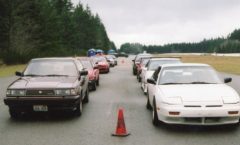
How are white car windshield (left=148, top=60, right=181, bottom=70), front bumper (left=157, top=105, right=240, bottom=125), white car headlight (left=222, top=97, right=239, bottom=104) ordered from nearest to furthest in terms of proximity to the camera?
front bumper (left=157, top=105, right=240, bottom=125) → white car headlight (left=222, top=97, right=239, bottom=104) → white car windshield (left=148, top=60, right=181, bottom=70)

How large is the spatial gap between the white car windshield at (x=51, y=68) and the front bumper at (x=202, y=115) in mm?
3968

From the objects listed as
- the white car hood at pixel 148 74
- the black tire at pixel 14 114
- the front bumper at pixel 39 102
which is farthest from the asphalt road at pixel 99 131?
the white car hood at pixel 148 74

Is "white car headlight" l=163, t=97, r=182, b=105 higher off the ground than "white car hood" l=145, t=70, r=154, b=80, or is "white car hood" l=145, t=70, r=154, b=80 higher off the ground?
"white car headlight" l=163, t=97, r=182, b=105

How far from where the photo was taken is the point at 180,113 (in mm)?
7859

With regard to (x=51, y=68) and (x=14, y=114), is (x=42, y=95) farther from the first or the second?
(x=51, y=68)

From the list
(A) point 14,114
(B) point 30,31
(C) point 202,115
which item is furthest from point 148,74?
(B) point 30,31

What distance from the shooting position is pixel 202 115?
25.4 ft

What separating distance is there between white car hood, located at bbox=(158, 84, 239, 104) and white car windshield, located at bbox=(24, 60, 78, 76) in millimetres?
3125

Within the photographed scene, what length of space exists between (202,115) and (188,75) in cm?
210

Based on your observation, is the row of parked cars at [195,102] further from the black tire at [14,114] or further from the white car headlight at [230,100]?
the black tire at [14,114]

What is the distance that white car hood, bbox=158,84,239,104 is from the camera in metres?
8.03

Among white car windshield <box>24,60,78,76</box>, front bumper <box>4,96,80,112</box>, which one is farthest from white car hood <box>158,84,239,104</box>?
white car windshield <box>24,60,78,76</box>

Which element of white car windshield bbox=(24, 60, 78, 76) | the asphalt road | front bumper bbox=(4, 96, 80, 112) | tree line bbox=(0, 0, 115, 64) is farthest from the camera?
tree line bbox=(0, 0, 115, 64)

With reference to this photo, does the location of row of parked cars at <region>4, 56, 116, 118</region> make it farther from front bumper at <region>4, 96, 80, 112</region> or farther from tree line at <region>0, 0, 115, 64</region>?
tree line at <region>0, 0, 115, 64</region>
